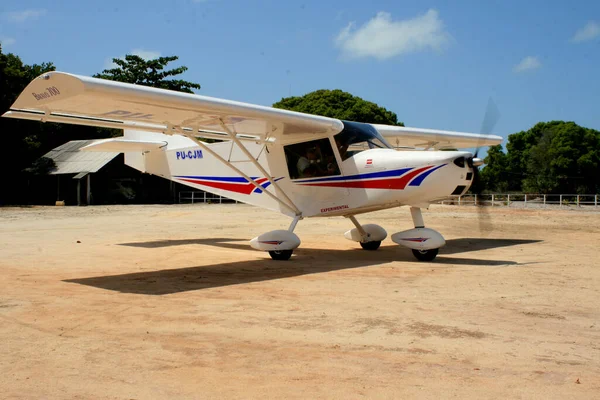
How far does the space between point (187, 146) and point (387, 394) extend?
12.5 meters

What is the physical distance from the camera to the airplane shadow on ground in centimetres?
895

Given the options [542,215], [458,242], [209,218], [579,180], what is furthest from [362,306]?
[579,180]

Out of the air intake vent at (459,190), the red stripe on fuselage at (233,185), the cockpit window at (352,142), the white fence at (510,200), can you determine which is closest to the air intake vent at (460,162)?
the air intake vent at (459,190)

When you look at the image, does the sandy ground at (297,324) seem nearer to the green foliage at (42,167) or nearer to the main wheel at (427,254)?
the main wheel at (427,254)

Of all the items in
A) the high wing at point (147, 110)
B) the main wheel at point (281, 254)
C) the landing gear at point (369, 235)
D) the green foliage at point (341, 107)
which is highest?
the green foliage at point (341, 107)

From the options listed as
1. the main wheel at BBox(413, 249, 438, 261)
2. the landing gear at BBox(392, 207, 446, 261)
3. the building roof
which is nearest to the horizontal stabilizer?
the landing gear at BBox(392, 207, 446, 261)

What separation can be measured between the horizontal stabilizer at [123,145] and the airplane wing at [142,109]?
7.69 feet

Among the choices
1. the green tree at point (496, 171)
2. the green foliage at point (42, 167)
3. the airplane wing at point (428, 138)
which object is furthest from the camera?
the green tree at point (496, 171)

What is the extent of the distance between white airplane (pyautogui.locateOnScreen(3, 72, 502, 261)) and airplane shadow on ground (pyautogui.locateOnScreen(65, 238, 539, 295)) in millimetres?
600

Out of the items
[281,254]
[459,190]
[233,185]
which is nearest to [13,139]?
[233,185]

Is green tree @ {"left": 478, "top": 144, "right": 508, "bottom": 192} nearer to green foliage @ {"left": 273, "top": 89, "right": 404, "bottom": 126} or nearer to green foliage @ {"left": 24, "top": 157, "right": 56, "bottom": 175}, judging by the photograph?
green foliage @ {"left": 273, "top": 89, "right": 404, "bottom": 126}

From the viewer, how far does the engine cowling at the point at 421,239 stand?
38.2 ft

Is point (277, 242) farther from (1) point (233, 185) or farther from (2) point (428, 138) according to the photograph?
(2) point (428, 138)

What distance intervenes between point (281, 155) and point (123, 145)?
459cm
